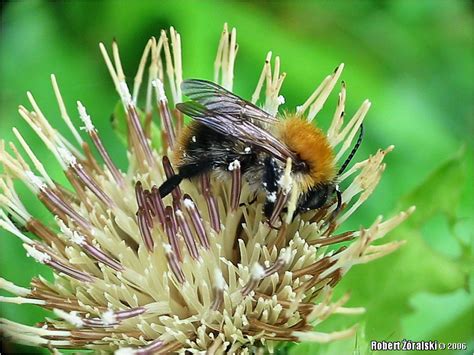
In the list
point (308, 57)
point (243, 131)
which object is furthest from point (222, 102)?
point (308, 57)

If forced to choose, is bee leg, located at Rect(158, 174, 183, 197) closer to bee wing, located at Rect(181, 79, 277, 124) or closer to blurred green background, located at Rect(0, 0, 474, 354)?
bee wing, located at Rect(181, 79, 277, 124)

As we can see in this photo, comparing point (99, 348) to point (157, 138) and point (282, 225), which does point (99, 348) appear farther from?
point (157, 138)

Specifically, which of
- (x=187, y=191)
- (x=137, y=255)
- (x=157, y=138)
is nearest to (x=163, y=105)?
(x=157, y=138)

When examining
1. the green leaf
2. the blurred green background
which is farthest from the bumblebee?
the blurred green background

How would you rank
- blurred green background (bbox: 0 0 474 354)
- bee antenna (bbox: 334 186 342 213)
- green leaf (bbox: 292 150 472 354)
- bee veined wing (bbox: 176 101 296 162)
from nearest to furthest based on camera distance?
bee veined wing (bbox: 176 101 296 162) < bee antenna (bbox: 334 186 342 213) < green leaf (bbox: 292 150 472 354) < blurred green background (bbox: 0 0 474 354)

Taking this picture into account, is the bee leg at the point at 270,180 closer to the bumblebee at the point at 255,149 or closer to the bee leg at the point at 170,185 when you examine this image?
the bumblebee at the point at 255,149

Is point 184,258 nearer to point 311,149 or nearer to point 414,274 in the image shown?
point 311,149
